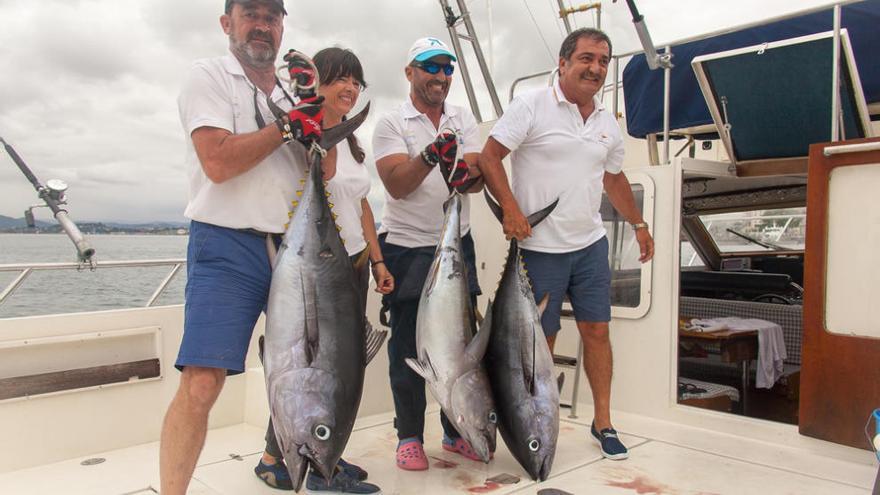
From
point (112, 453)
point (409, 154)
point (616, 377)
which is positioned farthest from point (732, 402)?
point (112, 453)

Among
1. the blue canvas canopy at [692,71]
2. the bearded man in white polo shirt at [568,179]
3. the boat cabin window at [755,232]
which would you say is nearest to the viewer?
the bearded man in white polo shirt at [568,179]

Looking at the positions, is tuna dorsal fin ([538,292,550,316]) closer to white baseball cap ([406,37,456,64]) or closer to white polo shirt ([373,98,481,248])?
white polo shirt ([373,98,481,248])

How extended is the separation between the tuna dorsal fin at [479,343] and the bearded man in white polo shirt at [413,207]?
0.41 m

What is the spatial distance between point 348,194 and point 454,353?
27.2 inches

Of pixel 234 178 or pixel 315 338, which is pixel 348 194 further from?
pixel 315 338

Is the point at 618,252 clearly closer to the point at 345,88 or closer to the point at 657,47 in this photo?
the point at 657,47

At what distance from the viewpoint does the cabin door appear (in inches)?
100

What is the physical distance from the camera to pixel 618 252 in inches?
146

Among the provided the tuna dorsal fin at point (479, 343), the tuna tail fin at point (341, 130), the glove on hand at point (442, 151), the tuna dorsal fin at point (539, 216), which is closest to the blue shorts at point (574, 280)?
the tuna dorsal fin at point (539, 216)

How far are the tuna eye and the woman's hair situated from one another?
1.02 m

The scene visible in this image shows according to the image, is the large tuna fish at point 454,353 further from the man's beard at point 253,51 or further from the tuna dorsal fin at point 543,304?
the man's beard at point 253,51

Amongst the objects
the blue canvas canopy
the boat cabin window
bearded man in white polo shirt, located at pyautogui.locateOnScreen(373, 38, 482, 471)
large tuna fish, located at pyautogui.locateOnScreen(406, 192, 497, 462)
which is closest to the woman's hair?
bearded man in white polo shirt, located at pyautogui.locateOnScreen(373, 38, 482, 471)

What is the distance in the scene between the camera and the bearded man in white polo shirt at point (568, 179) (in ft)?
9.14

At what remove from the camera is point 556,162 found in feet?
9.26
